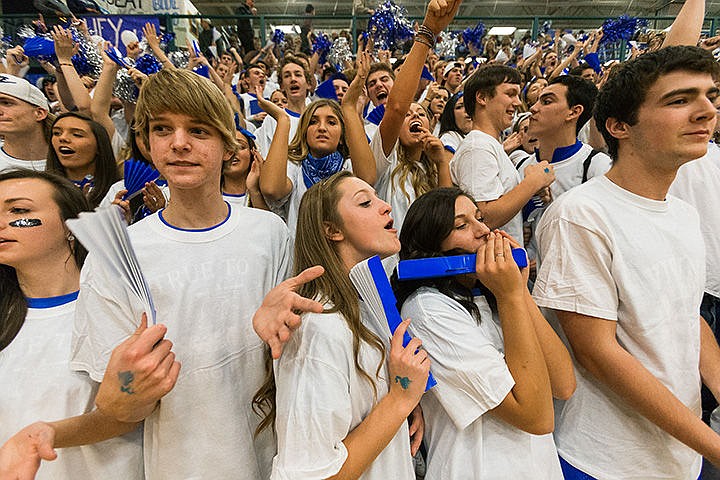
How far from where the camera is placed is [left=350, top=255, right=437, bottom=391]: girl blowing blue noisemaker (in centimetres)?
104

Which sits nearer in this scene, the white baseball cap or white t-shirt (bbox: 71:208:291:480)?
white t-shirt (bbox: 71:208:291:480)

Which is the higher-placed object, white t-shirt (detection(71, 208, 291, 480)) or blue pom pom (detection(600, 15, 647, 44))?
blue pom pom (detection(600, 15, 647, 44))

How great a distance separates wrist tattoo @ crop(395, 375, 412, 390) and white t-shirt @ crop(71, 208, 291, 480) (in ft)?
1.40

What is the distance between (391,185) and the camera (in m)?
2.24

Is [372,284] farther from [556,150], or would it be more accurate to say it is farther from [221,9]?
[221,9]

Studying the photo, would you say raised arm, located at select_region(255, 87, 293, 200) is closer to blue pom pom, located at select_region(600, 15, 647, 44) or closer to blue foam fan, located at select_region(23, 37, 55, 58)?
blue foam fan, located at select_region(23, 37, 55, 58)

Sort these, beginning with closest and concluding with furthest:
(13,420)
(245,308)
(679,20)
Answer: (13,420) < (245,308) < (679,20)

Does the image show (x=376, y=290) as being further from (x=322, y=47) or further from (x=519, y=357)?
(x=322, y=47)

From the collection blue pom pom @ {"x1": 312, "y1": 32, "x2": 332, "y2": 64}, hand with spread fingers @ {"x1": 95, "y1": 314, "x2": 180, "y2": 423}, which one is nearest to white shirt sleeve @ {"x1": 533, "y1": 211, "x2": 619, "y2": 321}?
hand with spread fingers @ {"x1": 95, "y1": 314, "x2": 180, "y2": 423}

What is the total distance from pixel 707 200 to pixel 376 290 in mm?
1577

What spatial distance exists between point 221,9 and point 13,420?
19198 millimetres

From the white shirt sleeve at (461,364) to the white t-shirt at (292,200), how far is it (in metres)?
1.18

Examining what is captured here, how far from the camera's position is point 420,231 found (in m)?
1.49

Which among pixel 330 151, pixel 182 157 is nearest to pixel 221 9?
pixel 330 151
